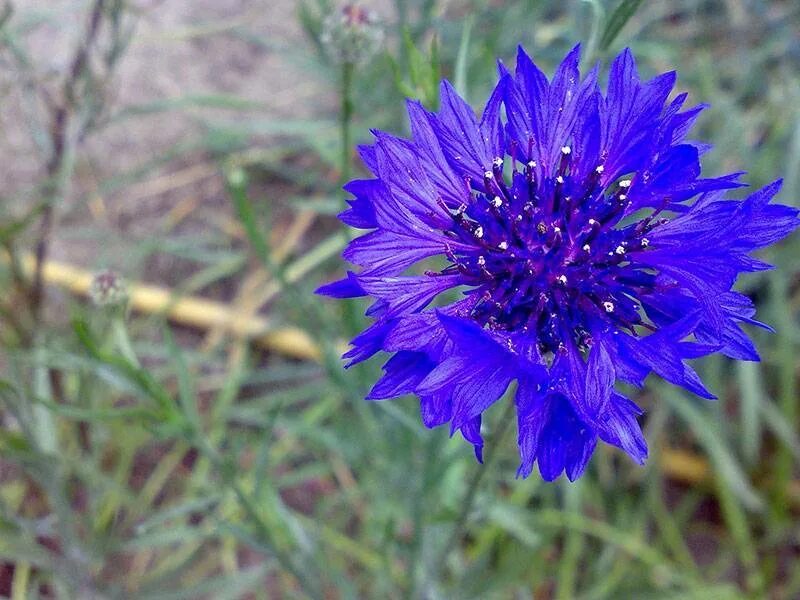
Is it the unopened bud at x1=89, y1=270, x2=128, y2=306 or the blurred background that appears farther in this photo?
the blurred background

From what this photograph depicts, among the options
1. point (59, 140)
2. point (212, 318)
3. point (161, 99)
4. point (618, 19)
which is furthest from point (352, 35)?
point (161, 99)

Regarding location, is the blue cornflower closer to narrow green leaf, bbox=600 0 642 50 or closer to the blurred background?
narrow green leaf, bbox=600 0 642 50

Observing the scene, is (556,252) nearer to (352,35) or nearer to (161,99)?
(352,35)

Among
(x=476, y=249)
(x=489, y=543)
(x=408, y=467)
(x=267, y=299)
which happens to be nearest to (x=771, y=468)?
(x=489, y=543)

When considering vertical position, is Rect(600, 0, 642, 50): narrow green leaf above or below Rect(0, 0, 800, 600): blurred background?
above

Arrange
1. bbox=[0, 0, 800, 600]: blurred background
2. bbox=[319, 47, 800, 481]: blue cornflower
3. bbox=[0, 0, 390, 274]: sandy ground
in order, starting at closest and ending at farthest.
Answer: bbox=[319, 47, 800, 481]: blue cornflower, bbox=[0, 0, 800, 600]: blurred background, bbox=[0, 0, 390, 274]: sandy ground

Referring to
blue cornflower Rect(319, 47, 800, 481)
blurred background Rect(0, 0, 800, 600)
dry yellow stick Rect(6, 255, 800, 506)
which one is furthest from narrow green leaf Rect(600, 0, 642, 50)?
dry yellow stick Rect(6, 255, 800, 506)
